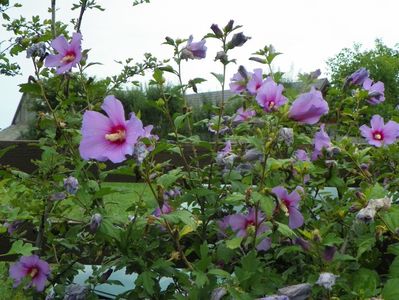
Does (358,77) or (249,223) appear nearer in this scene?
(249,223)

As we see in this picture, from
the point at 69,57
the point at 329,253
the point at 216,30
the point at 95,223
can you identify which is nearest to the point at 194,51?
the point at 216,30

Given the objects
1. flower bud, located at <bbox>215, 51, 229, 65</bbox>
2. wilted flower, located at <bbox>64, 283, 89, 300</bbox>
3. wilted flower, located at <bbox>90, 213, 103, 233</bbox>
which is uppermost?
flower bud, located at <bbox>215, 51, 229, 65</bbox>

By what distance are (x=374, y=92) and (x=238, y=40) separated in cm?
66

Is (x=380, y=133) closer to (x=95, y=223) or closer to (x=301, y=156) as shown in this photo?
(x=301, y=156)

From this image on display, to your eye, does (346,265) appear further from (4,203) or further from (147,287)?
(4,203)

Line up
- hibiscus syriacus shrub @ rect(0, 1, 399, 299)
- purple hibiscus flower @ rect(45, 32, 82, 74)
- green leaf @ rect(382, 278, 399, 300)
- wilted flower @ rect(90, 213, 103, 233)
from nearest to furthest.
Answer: green leaf @ rect(382, 278, 399, 300) < hibiscus syriacus shrub @ rect(0, 1, 399, 299) < wilted flower @ rect(90, 213, 103, 233) < purple hibiscus flower @ rect(45, 32, 82, 74)

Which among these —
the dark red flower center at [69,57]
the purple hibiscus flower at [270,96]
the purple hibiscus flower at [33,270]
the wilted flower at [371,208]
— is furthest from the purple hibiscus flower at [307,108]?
the purple hibiscus flower at [33,270]

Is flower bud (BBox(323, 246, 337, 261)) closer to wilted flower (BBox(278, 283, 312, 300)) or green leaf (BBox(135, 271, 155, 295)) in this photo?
wilted flower (BBox(278, 283, 312, 300))

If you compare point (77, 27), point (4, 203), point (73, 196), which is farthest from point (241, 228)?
point (77, 27)

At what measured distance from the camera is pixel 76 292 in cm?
146

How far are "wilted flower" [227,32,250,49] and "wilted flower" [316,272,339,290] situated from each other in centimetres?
77

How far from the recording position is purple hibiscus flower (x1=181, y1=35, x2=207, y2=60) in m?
1.69

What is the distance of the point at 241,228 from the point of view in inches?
55.9

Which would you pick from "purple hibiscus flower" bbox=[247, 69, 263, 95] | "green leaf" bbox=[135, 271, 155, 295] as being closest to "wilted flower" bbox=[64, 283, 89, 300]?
"green leaf" bbox=[135, 271, 155, 295]
